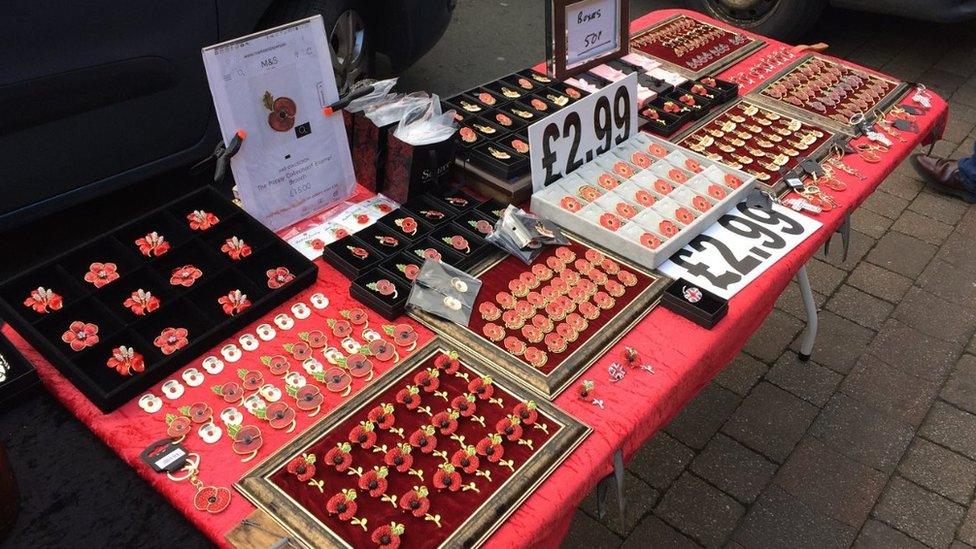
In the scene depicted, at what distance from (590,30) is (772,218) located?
0.93 m

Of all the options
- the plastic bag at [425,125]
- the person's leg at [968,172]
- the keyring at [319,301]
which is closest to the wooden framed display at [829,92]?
the plastic bag at [425,125]

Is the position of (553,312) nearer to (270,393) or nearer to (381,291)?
(381,291)

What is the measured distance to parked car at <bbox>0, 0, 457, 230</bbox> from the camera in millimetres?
2523

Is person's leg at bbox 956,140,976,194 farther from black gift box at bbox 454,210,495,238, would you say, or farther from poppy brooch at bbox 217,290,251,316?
poppy brooch at bbox 217,290,251,316

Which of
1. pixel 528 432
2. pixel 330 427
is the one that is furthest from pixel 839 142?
pixel 330 427

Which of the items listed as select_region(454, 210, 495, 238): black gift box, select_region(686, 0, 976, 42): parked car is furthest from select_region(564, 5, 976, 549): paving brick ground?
select_region(686, 0, 976, 42): parked car

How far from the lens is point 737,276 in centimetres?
180

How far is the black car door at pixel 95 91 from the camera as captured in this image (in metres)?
2.51

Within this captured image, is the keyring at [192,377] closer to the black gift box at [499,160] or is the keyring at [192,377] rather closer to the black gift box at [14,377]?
the black gift box at [14,377]

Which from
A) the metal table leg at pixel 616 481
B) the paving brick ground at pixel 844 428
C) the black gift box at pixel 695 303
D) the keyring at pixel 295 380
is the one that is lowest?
the paving brick ground at pixel 844 428

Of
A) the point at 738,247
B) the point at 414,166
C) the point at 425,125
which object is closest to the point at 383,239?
the point at 414,166

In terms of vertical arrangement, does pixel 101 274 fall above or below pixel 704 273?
above

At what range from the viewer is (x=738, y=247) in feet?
6.21

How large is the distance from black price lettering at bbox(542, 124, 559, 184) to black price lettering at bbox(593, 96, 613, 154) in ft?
0.59
